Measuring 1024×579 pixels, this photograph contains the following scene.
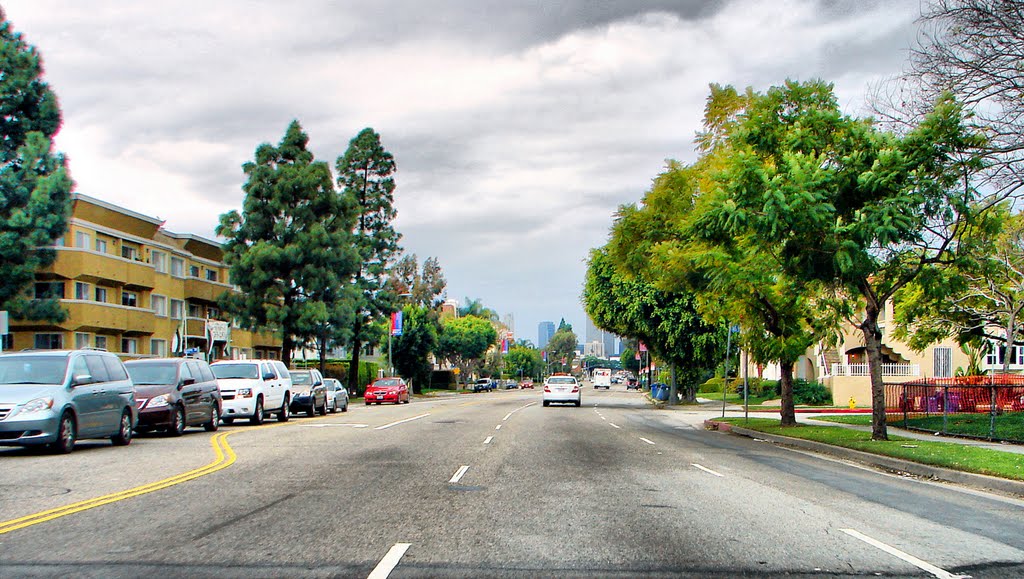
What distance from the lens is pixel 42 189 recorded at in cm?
3403

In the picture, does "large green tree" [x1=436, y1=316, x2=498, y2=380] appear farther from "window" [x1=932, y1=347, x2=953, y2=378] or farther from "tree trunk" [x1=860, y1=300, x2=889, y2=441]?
"tree trunk" [x1=860, y1=300, x2=889, y2=441]

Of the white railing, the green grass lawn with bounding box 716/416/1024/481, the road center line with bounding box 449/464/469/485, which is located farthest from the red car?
the road center line with bounding box 449/464/469/485

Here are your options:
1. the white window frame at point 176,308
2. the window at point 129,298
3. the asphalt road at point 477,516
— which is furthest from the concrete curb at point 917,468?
the white window frame at point 176,308

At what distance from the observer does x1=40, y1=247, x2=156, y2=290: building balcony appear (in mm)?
45375

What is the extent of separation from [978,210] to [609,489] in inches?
485

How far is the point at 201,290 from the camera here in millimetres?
58219

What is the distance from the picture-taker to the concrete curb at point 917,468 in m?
13.4

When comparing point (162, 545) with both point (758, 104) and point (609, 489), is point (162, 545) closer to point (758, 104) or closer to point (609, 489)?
point (609, 489)

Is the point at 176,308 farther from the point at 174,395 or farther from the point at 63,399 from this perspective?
the point at 63,399

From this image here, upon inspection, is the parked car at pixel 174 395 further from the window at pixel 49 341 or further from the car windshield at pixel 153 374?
the window at pixel 49 341

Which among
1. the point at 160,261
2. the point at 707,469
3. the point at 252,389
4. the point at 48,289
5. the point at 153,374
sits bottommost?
the point at 707,469

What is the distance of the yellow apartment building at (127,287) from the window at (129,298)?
0.19 feet

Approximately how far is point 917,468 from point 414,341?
6759cm

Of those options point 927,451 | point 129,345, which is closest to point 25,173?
point 129,345
